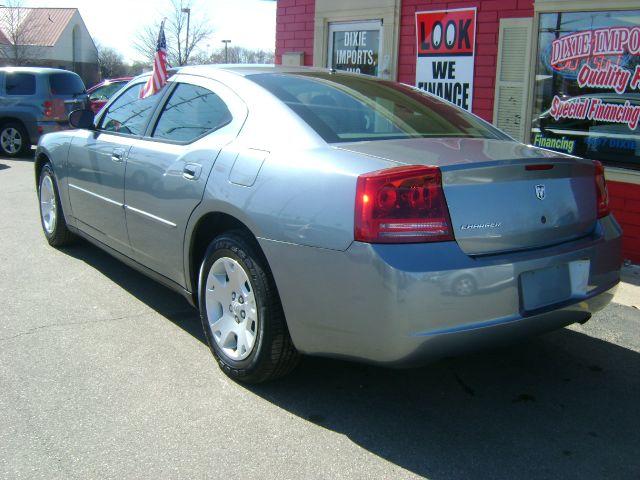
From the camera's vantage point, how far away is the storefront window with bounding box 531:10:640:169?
247 inches

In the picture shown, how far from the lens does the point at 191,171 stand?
147 inches

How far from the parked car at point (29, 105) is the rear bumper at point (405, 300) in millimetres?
12494

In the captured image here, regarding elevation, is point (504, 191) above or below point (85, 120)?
below

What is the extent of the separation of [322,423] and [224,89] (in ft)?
6.30

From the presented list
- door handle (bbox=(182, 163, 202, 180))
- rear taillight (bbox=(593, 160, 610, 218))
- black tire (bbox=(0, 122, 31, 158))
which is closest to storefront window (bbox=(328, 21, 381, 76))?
door handle (bbox=(182, 163, 202, 180))

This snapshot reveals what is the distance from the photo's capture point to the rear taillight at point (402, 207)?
9.07 ft

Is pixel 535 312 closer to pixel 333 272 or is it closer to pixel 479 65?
pixel 333 272

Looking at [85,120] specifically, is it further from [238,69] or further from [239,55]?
[239,55]

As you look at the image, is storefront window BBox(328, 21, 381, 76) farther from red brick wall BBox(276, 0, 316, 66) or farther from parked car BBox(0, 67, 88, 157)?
parked car BBox(0, 67, 88, 157)

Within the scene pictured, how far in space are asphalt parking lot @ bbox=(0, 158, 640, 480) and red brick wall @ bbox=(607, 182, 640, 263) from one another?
1.98m

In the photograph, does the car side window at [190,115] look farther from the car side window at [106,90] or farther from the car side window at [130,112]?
the car side window at [106,90]

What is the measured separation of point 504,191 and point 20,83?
45.0 feet

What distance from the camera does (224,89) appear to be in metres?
3.91

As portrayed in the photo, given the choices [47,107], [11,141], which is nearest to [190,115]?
[47,107]
